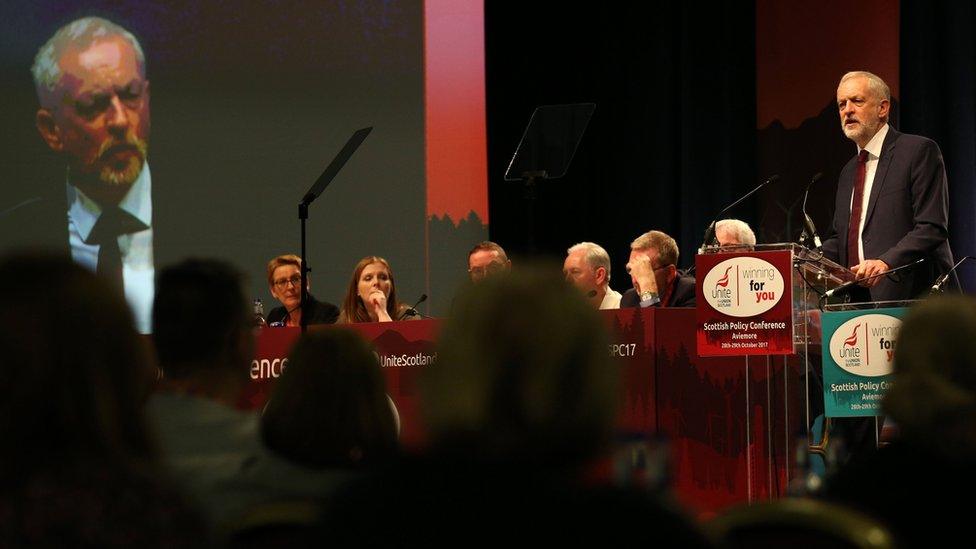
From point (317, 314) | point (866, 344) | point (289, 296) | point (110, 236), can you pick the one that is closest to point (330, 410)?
point (866, 344)

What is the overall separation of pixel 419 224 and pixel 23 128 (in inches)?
95.2

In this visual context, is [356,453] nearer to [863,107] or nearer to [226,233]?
[863,107]

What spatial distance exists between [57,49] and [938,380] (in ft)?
20.4

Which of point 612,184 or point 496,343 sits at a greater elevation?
point 612,184

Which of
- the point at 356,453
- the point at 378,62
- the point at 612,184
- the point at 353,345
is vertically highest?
the point at 378,62

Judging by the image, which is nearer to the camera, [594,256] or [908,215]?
[908,215]

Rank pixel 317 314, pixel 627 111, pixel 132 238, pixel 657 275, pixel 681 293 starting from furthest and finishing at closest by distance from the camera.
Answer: pixel 627 111 < pixel 132 238 < pixel 317 314 < pixel 657 275 < pixel 681 293

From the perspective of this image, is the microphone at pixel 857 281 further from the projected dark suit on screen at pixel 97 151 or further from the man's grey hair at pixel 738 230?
the projected dark suit on screen at pixel 97 151

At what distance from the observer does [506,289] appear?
1.22 meters

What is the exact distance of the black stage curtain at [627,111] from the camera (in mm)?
8695

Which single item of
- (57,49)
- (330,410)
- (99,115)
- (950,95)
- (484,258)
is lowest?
(330,410)

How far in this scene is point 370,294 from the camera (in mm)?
6297

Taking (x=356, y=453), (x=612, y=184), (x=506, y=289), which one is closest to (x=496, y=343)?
(x=506, y=289)

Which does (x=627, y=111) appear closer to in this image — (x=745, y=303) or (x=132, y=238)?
(x=132, y=238)
